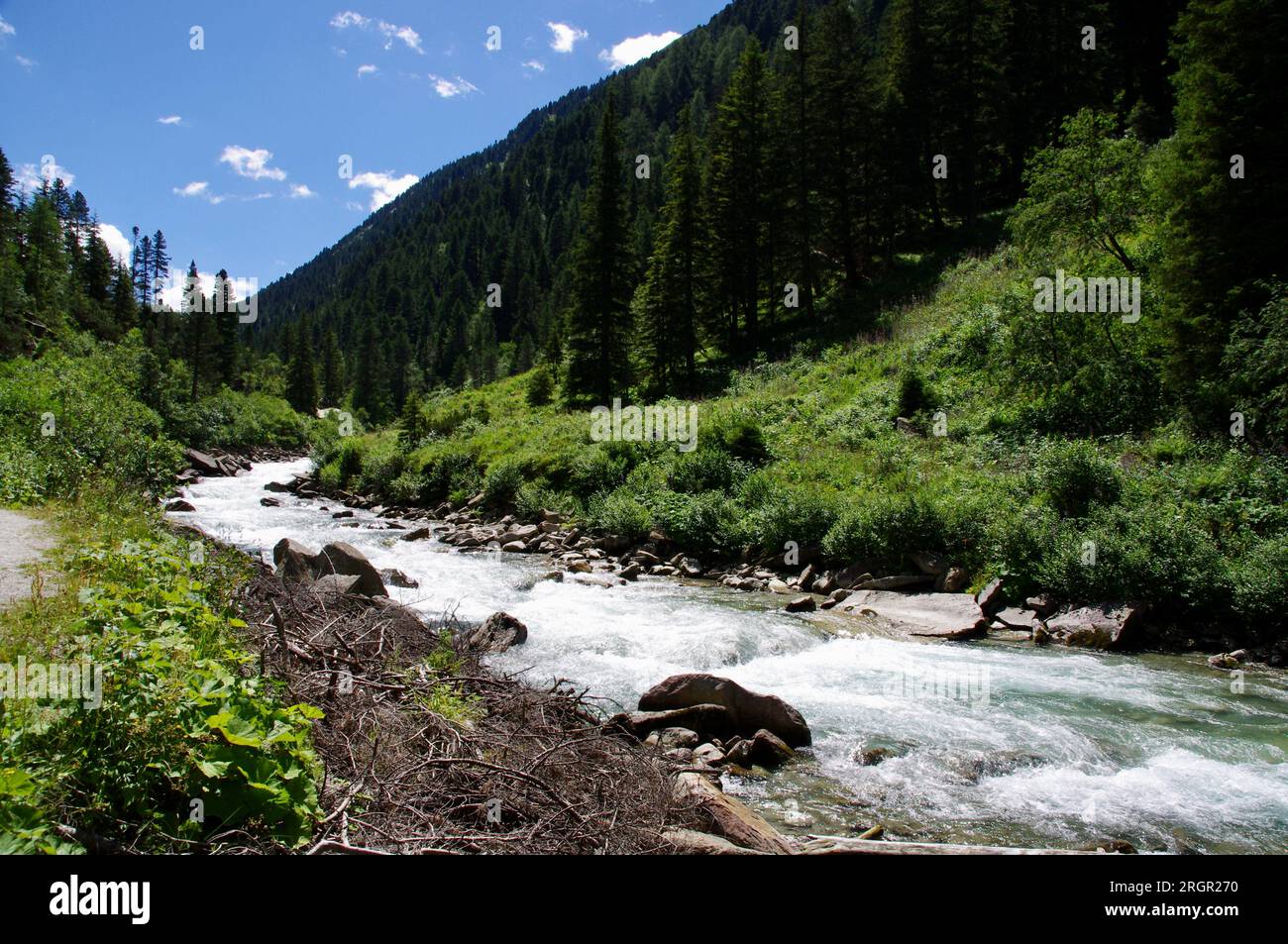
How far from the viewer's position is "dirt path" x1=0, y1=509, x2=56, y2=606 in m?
6.47

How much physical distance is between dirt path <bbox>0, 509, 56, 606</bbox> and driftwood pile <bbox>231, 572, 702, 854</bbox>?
6.52 feet

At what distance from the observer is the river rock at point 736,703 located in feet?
27.0

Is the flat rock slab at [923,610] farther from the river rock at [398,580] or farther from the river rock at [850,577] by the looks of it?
the river rock at [398,580]

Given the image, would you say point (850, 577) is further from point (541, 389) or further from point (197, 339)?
point (197, 339)

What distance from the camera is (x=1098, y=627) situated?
40.4 ft

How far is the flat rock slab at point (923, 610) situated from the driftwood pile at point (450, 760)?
8526mm

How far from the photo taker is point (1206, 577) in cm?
1201

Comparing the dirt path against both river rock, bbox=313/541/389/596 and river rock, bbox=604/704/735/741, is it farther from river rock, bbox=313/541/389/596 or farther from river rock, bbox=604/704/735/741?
river rock, bbox=604/704/735/741

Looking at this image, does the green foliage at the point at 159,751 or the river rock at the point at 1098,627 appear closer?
the green foliage at the point at 159,751

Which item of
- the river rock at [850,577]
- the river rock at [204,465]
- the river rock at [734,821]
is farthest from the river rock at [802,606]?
the river rock at [204,465]

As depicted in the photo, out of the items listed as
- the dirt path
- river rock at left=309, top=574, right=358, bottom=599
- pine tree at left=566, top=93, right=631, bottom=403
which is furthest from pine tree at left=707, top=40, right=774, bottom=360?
the dirt path

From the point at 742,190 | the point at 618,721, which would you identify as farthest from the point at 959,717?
the point at 742,190

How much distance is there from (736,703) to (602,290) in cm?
3494
